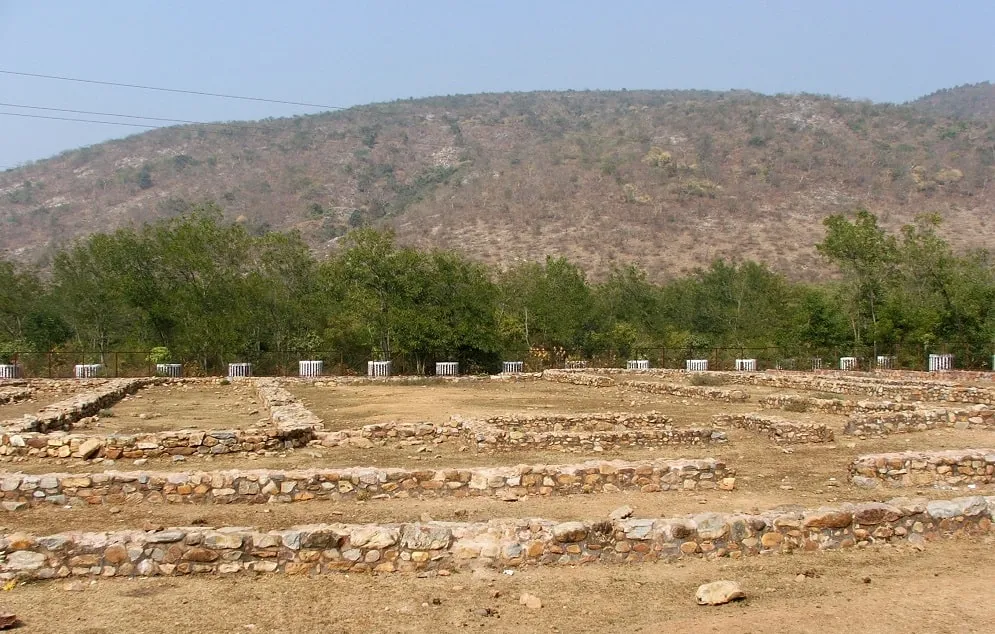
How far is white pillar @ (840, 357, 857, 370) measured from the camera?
3947 centimetres

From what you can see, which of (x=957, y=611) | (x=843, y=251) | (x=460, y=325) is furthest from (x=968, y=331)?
(x=957, y=611)

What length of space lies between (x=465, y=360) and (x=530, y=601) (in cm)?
3454

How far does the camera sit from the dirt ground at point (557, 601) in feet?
19.5

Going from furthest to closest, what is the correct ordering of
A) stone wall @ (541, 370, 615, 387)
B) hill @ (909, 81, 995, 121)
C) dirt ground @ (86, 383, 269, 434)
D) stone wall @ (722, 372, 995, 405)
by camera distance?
1. hill @ (909, 81, 995, 121)
2. stone wall @ (541, 370, 615, 387)
3. stone wall @ (722, 372, 995, 405)
4. dirt ground @ (86, 383, 269, 434)

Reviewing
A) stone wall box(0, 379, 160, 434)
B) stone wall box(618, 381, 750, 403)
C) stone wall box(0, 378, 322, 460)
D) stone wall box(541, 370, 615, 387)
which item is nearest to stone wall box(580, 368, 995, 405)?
stone wall box(541, 370, 615, 387)

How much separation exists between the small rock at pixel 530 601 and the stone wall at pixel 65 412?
11490 millimetres

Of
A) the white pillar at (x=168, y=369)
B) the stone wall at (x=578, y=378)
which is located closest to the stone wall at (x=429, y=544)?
the stone wall at (x=578, y=378)

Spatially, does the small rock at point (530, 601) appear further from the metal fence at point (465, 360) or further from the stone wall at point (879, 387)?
the metal fence at point (465, 360)

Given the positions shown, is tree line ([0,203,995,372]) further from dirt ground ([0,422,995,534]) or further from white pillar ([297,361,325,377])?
dirt ground ([0,422,995,534])

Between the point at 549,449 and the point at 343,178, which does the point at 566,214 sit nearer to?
the point at 343,178

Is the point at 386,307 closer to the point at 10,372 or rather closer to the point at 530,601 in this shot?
the point at 10,372

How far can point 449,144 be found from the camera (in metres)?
137

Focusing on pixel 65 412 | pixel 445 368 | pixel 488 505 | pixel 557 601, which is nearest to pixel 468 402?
pixel 65 412

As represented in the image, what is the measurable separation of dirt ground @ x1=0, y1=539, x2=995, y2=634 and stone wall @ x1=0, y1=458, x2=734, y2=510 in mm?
2772
